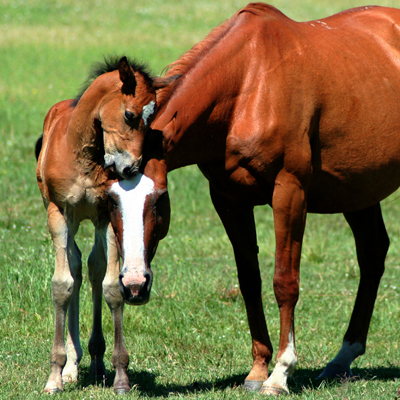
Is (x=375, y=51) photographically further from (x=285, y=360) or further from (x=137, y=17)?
(x=137, y=17)

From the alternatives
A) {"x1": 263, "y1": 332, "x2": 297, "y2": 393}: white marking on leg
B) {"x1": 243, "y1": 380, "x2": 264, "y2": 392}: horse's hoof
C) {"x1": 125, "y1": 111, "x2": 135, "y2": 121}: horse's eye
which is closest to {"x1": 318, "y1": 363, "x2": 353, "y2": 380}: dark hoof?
{"x1": 243, "y1": 380, "x2": 264, "y2": 392}: horse's hoof

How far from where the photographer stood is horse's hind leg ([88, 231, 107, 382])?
436 cm

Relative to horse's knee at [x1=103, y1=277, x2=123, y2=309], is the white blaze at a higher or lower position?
higher

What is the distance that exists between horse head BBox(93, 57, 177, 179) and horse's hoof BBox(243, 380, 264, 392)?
1.83 m

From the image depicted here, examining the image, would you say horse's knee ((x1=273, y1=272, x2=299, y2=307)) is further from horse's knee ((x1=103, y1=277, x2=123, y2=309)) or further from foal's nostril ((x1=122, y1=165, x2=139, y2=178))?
foal's nostril ((x1=122, y1=165, x2=139, y2=178))

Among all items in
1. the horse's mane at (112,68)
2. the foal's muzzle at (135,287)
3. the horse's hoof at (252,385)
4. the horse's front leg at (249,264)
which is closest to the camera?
the foal's muzzle at (135,287)

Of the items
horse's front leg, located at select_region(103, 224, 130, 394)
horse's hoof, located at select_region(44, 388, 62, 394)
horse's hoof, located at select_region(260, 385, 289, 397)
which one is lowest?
horse's hoof, located at select_region(260, 385, 289, 397)

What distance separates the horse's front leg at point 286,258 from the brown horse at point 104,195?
823mm

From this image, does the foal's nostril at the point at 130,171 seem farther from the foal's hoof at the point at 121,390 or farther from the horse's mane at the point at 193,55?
the foal's hoof at the point at 121,390

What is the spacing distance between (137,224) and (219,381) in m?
1.65

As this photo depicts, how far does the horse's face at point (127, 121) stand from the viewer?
11.1ft

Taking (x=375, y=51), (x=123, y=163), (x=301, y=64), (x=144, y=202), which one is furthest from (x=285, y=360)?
(x=375, y=51)

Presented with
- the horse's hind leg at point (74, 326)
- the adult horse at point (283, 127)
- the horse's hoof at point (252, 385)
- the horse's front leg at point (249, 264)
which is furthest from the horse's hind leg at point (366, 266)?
the horse's hind leg at point (74, 326)

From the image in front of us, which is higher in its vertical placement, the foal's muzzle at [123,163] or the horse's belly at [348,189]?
the foal's muzzle at [123,163]
